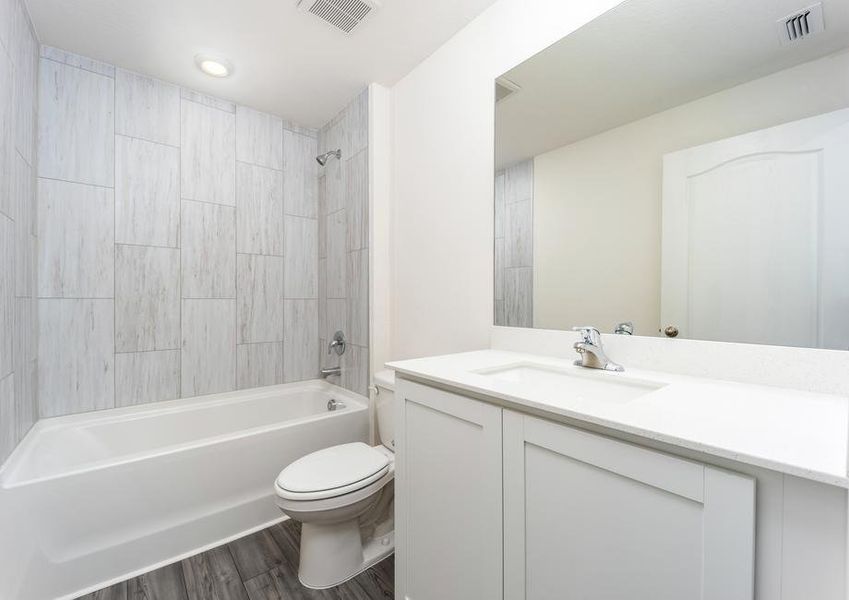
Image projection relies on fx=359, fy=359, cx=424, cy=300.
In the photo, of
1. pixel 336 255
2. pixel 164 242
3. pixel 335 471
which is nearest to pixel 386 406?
pixel 335 471

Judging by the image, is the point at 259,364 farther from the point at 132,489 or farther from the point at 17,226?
the point at 17,226

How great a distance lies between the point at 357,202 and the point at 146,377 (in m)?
1.57

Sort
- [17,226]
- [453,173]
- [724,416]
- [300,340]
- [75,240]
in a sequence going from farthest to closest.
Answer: [300,340] < [75,240] < [453,173] < [17,226] < [724,416]

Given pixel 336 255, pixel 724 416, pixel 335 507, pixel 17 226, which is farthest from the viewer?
pixel 336 255

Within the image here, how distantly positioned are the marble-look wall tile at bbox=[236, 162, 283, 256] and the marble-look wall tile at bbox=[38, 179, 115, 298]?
0.65 metres

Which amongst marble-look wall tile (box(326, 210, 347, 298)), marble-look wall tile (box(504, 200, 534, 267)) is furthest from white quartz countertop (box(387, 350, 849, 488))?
marble-look wall tile (box(326, 210, 347, 298))

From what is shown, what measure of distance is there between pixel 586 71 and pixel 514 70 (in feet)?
0.97

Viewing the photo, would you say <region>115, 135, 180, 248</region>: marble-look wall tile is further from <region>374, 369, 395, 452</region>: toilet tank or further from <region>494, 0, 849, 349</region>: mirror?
<region>494, 0, 849, 349</region>: mirror

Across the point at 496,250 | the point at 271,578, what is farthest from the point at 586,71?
the point at 271,578

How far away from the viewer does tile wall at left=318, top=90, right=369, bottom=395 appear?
7.20ft

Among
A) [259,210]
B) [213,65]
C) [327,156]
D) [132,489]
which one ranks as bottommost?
[132,489]

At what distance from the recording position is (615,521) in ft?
2.16

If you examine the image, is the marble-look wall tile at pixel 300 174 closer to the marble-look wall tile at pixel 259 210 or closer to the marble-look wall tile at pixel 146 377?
the marble-look wall tile at pixel 259 210

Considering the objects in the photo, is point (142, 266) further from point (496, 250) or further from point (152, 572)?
point (496, 250)
